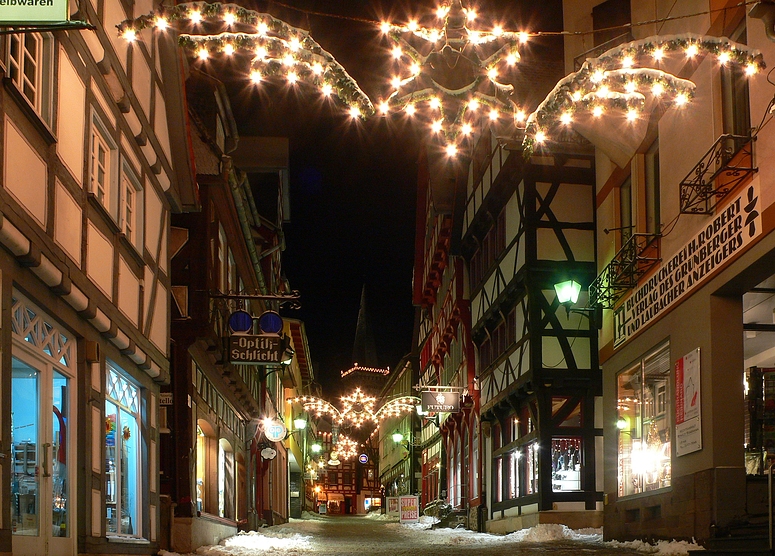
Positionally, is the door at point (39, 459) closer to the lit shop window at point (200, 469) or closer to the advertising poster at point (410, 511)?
the lit shop window at point (200, 469)

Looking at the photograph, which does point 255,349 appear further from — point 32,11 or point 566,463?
point 32,11

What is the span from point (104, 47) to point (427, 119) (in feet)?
11.7

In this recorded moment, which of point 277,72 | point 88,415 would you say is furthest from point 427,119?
point 88,415

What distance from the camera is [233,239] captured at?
914 inches

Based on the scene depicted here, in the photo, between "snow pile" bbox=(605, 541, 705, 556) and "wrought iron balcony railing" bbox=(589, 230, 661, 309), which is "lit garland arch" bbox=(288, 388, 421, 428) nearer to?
"wrought iron balcony railing" bbox=(589, 230, 661, 309)

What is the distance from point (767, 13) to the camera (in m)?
10.9

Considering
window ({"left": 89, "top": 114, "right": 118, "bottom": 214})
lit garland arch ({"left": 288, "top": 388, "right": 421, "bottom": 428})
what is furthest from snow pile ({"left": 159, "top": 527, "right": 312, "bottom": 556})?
lit garland arch ({"left": 288, "top": 388, "right": 421, "bottom": 428})

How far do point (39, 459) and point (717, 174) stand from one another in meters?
8.59

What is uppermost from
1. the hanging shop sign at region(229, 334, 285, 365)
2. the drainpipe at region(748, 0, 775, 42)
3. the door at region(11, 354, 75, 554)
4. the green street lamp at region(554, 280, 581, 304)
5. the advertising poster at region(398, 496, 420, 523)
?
the drainpipe at region(748, 0, 775, 42)

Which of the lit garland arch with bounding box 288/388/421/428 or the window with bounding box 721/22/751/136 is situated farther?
the lit garland arch with bounding box 288/388/421/428

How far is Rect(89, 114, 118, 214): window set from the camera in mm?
10531

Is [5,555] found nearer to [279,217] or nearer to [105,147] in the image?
[105,147]

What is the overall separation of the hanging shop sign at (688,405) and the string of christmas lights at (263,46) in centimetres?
636

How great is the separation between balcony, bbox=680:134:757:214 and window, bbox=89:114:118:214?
7264 mm
